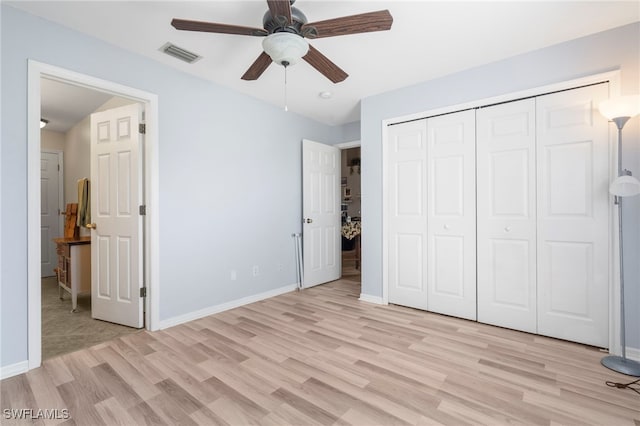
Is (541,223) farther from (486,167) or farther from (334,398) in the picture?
(334,398)

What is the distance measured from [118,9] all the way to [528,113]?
346cm

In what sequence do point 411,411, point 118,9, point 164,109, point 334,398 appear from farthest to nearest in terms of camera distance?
1. point 164,109
2. point 118,9
3. point 334,398
4. point 411,411

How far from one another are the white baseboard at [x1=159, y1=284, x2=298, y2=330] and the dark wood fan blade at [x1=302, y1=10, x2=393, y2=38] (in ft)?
9.28

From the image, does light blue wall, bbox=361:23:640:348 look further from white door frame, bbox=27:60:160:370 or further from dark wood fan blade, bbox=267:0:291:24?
white door frame, bbox=27:60:160:370

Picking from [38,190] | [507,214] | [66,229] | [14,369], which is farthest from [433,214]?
[66,229]

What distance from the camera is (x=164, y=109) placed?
2916 mm

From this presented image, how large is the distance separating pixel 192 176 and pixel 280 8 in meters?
2.03

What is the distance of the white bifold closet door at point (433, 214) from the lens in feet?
10.1

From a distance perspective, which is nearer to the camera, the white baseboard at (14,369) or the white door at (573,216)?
the white baseboard at (14,369)

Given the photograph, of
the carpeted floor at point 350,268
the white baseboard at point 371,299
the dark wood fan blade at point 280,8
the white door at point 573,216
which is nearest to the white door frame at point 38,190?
the dark wood fan blade at point 280,8

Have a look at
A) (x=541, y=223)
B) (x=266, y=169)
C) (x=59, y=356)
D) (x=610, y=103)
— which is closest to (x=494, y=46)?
(x=610, y=103)

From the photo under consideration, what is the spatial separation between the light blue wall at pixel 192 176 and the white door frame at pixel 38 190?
42mm

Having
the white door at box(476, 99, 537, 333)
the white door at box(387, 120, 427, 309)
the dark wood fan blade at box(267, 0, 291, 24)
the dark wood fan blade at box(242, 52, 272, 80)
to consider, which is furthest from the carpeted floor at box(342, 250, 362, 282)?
the dark wood fan blade at box(267, 0, 291, 24)

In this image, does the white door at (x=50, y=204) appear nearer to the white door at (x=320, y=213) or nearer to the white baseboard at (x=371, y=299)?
the white door at (x=320, y=213)
